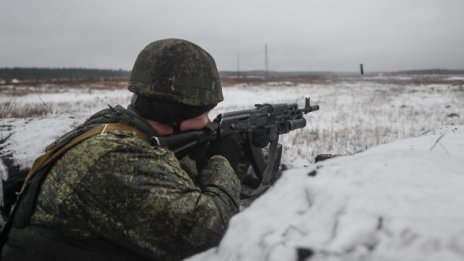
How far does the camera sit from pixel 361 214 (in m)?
1.17

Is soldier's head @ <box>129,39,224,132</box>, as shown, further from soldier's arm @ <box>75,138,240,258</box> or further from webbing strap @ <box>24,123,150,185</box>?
soldier's arm @ <box>75,138,240,258</box>

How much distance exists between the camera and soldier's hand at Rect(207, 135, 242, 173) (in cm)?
288

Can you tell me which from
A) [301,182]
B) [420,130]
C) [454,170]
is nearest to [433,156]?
[454,170]

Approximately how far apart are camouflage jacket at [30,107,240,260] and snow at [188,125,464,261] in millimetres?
296

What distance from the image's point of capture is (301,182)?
1563 mm

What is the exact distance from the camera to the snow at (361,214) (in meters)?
1.05

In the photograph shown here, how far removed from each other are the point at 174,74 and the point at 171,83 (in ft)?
0.21

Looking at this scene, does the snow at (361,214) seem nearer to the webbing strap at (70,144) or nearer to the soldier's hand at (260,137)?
the webbing strap at (70,144)

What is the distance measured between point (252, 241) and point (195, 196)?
0.68 m

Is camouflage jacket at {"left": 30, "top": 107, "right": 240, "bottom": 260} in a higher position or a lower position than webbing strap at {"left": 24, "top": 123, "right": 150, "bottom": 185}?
lower

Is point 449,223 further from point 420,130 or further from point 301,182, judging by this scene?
point 420,130

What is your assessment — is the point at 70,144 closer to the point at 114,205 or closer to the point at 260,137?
the point at 114,205

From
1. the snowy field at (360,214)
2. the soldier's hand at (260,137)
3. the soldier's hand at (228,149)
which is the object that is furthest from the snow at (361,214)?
the soldier's hand at (260,137)

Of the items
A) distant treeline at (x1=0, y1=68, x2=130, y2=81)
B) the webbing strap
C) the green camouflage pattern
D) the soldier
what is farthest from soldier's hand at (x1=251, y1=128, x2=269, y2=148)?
distant treeline at (x1=0, y1=68, x2=130, y2=81)
